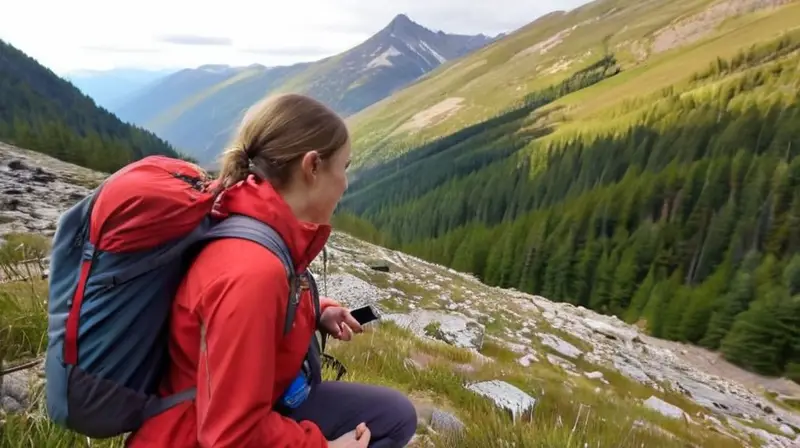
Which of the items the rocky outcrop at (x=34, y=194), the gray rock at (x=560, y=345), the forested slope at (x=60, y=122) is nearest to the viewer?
the rocky outcrop at (x=34, y=194)

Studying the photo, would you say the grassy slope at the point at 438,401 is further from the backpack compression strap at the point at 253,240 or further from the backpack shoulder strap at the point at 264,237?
the backpack shoulder strap at the point at 264,237

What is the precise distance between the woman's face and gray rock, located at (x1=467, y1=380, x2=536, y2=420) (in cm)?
334

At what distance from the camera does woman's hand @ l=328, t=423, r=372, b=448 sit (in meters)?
2.51

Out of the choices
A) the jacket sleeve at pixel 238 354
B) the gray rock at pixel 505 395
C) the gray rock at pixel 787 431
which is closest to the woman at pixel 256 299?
the jacket sleeve at pixel 238 354

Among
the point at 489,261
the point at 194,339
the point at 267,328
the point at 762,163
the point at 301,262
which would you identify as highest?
the point at 762,163

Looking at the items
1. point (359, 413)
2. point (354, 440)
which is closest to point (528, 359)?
point (359, 413)

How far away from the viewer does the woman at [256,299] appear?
6.05 ft

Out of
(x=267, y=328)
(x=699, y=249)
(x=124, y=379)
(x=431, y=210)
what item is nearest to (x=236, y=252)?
(x=267, y=328)

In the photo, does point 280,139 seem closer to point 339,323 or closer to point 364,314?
point 339,323

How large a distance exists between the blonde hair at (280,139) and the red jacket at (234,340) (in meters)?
0.16

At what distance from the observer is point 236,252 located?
1914mm

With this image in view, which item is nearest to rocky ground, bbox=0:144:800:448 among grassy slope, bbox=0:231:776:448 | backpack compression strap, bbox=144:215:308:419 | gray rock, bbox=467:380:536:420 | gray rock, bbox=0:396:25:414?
grassy slope, bbox=0:231:776:448

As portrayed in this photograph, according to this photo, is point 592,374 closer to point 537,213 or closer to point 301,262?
point 301,262

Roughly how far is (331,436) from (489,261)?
94.8 m
